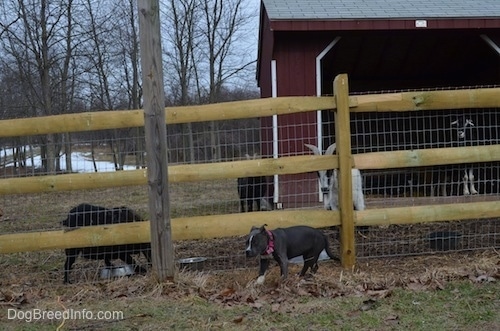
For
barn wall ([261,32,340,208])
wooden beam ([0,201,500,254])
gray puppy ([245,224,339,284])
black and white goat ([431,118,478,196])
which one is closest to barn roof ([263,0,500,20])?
barn wall ([261,32,340,208])

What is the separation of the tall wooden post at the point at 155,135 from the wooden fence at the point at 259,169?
0.43m

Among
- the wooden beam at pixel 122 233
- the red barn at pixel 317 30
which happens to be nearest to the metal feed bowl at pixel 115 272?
the wooden beam at pixel 122 233

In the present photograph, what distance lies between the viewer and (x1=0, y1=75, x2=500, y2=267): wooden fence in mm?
4730

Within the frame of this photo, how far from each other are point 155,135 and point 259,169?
1093mm

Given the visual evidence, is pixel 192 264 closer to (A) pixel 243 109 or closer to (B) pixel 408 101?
(A) pixel 243 109

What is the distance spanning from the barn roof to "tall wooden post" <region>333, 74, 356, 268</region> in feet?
14.2

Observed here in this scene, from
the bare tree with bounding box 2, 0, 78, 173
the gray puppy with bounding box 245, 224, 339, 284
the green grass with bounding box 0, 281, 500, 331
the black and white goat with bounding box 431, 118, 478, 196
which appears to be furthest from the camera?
the bare tree with bounding box 2, 0, 78, 173

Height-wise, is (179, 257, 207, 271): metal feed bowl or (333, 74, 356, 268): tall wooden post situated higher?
(333, 74, 356, 268): tall wooden post

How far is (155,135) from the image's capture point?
14.0 ft

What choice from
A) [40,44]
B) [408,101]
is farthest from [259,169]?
[40,44]

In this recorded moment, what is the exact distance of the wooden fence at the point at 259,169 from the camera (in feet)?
15.5

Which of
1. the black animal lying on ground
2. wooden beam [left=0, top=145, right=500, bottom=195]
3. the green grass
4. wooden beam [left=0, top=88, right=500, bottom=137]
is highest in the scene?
wooden beam [left=0, top=88, right=500, bottom=137]

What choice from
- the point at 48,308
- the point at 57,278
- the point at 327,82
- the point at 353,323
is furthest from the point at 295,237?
the point at 327,82

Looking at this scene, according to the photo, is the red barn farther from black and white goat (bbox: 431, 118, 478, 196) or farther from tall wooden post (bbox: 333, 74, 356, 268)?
tall wooden post (bbox: 333, 74, 356, 268)
